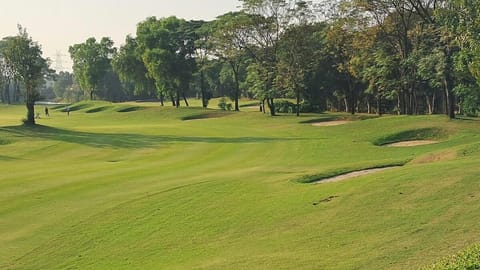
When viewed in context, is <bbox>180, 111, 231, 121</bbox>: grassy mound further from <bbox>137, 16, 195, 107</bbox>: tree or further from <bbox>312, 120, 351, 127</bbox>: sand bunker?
<bbox>312, 120, 351, 127</bbox>: sand bunker

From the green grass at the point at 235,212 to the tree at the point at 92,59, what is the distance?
95.4m

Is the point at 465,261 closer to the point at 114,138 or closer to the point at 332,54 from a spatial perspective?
the point at 114,138

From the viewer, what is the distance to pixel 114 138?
1817 inches

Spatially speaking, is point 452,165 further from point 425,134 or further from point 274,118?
point 274,118

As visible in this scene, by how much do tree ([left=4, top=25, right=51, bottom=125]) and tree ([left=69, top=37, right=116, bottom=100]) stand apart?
243 ft

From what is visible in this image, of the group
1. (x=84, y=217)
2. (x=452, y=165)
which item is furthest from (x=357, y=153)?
(x=84, y=217)

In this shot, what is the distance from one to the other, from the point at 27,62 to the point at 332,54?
39.3m

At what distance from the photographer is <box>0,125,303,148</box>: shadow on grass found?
42.9 meters

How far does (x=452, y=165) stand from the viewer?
1992 cm

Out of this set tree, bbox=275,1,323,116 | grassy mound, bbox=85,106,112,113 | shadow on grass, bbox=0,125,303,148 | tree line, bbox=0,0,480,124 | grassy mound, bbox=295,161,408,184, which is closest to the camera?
grassy mound, bbox=295,161,408,184

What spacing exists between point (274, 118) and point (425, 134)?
88.6 feet

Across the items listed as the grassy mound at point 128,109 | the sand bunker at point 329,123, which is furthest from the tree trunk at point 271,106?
the grassy mound at point 128,109

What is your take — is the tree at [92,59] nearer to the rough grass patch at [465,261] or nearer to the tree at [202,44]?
the tree at [202,44]

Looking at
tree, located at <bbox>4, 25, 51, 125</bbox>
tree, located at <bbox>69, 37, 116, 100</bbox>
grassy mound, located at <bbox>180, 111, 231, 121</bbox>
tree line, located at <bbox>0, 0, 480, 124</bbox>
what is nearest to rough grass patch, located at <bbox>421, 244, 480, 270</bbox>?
tree line, located at <bbox>0, 0, 480, 124</bbox>
